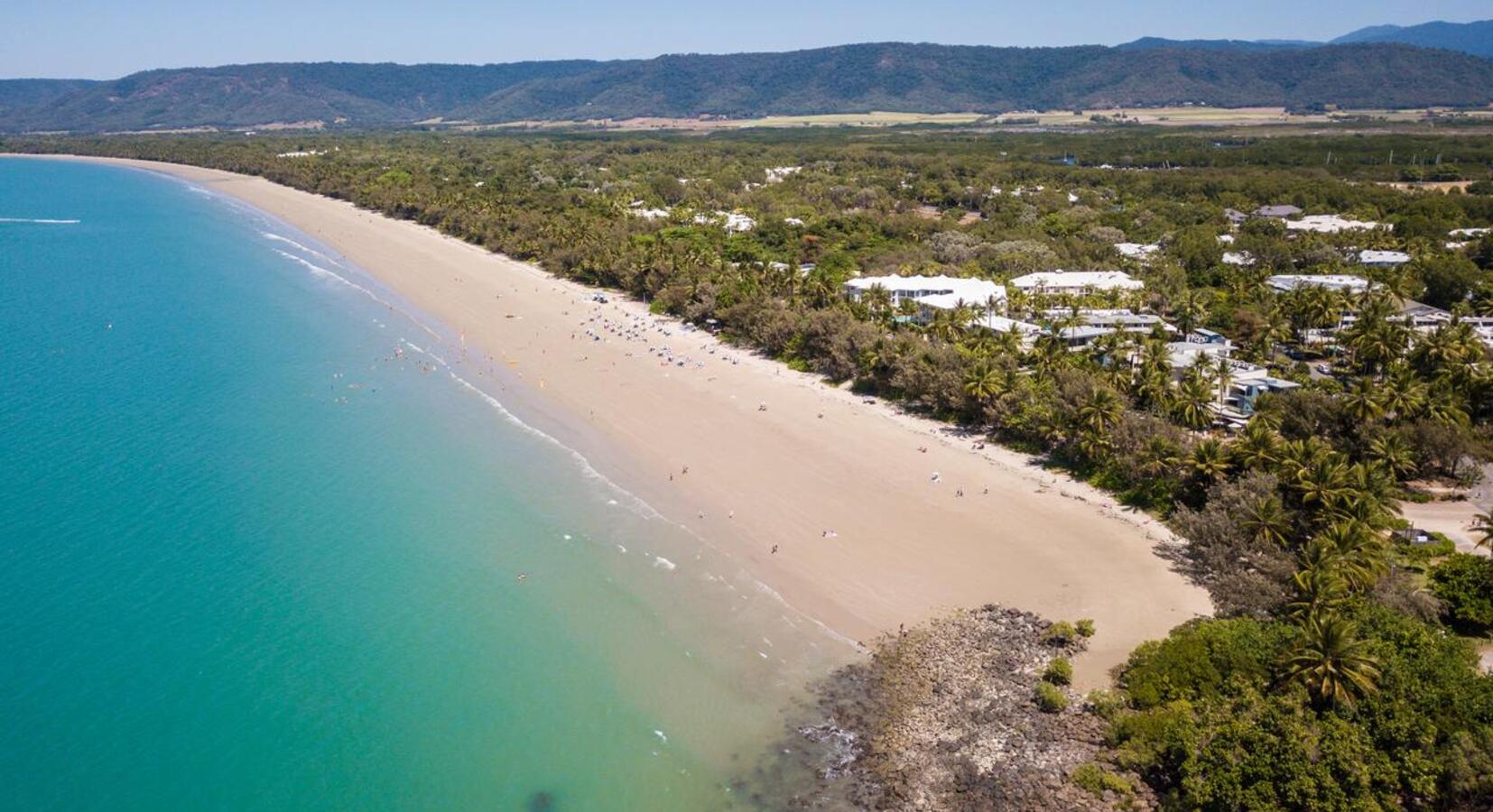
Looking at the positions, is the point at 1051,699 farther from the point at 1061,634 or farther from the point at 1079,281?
the point at 1079,281

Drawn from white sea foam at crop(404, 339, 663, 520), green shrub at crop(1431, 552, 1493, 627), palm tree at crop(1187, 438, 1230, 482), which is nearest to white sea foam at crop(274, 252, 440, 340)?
white sea foam at crop(404, 339, 663, 520)

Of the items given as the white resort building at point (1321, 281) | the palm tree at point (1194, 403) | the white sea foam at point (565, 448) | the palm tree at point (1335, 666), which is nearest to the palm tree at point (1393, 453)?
the palm tree at point (1194, 403)

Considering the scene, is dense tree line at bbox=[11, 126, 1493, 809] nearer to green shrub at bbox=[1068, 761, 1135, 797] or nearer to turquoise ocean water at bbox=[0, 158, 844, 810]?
green shrub at bbox=[1068, 761, 1135, 797]

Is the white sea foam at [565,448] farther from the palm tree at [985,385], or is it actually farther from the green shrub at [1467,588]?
the green shrub at [1467,588]

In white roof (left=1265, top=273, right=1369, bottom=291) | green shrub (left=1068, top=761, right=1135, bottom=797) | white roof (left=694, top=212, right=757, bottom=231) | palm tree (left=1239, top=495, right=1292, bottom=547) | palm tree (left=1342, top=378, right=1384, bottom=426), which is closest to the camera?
green shrub (left=1068, top=761, right=1135, bottom=797)

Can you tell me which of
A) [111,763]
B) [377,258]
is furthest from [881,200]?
[111,763]

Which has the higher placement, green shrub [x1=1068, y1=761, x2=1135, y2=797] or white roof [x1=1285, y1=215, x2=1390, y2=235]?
white roof [x1=1285, y1=215, x2=1390, y2=235]
